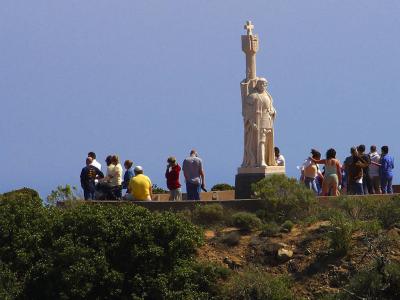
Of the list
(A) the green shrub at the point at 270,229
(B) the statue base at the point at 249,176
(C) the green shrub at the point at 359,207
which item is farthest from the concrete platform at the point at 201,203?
(B) the statue base at the point at 249,176

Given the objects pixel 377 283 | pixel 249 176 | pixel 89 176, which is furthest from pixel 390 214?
pixel 89 176

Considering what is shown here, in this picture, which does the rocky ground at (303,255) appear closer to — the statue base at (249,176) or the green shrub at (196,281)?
the green shrub at (196,281)

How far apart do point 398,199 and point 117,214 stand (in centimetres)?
723

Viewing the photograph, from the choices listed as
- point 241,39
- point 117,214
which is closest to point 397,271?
point 117,214

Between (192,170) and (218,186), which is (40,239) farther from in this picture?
(218,186)

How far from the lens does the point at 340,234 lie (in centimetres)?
4147

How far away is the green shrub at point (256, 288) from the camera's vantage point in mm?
39969

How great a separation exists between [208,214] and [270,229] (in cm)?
179

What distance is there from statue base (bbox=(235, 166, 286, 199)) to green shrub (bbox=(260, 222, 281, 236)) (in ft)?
11.4

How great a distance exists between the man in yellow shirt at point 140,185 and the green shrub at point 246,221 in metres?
2.44

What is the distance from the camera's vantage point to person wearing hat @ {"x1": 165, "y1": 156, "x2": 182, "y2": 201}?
1746 inches

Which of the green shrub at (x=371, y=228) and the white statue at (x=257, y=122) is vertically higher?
the white statue at (x=257, y=122)

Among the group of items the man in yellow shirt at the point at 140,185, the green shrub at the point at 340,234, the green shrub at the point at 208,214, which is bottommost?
the green shrub at the point at 340,234

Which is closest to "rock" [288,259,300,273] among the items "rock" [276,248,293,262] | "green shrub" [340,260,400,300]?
"rock" [276,248,293,262]
